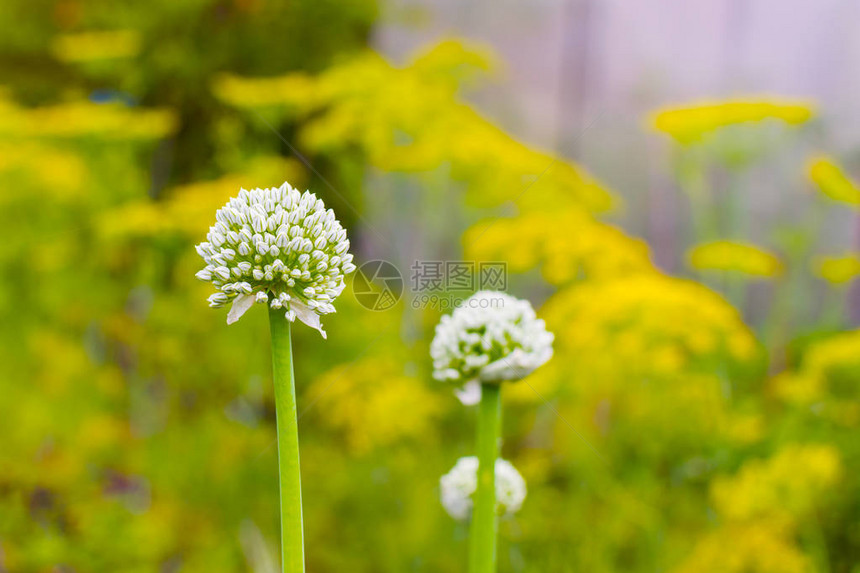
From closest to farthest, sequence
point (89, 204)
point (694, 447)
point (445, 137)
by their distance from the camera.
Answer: point (694, 447)
point (445, 137)
point (89, 204)

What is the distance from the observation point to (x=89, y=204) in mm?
2379

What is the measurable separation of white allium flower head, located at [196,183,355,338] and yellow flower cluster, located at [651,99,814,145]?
1.73 meters

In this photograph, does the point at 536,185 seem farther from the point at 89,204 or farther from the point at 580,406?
the point at 89,204

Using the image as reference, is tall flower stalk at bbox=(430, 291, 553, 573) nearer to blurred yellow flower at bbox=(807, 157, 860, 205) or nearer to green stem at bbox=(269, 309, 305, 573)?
green stem at bbox=(269, 309, 305, 573)

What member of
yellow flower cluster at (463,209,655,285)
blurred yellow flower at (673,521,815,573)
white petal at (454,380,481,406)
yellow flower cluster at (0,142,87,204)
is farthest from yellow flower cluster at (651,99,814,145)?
yellow flower cluster at (0,142,87,204)

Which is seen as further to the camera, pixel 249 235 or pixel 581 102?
pixel 581 102

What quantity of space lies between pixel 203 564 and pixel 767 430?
1.45 metres

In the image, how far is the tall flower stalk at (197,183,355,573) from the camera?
37 centimetres

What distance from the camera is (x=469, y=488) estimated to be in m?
0.62

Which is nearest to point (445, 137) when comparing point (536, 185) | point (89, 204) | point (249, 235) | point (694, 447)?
point (536, 185)

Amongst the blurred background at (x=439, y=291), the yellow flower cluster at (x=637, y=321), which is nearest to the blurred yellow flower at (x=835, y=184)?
the blurred background at (x=439, y=291)

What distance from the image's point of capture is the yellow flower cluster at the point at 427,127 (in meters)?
1.78

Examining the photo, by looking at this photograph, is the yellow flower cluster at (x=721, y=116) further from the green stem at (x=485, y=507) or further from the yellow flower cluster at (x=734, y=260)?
the green stem at (x=485, y=507)

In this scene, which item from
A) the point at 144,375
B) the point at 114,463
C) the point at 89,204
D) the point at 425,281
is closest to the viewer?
the point at 425,281
